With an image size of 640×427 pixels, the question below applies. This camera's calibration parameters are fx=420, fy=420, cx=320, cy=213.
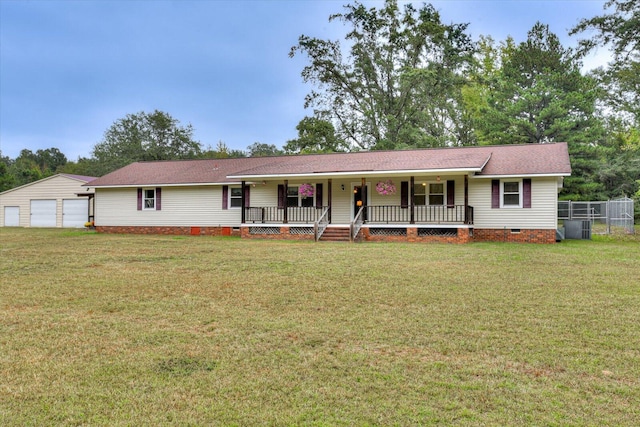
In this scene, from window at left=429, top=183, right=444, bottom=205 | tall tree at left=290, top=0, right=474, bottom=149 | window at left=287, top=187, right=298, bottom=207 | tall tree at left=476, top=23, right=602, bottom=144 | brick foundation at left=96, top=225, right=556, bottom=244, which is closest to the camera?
brick foundation at left=96, top=225, right=556, bottom=244

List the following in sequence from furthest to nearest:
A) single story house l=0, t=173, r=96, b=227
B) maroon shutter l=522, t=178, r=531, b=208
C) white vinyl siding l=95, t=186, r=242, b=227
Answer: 1. single story house l=0, t=173, r=96, b=227
2. white vinyl siding l=95, t=186, r=242, b=227
3. maroon shutter l=522, t=178, r=531, b=208

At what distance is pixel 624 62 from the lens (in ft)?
59.9

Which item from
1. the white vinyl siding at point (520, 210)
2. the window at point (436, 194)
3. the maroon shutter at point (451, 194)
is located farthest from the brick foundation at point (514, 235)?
the window at point (436, 194)

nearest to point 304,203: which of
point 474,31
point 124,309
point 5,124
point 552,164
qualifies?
point 552,164

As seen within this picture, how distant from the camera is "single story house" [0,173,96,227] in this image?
25391 millimetres

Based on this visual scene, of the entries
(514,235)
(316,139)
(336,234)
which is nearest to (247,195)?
(336,234)

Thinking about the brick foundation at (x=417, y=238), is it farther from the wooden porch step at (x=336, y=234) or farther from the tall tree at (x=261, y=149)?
the tall tree at (x=261, y=149)

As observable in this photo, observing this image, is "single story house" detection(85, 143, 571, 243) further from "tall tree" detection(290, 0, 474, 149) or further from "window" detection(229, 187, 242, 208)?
"tall tree" detection(290, 0, 474, 149)

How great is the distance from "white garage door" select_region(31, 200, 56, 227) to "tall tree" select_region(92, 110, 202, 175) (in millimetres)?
16140

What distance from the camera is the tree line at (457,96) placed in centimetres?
2517

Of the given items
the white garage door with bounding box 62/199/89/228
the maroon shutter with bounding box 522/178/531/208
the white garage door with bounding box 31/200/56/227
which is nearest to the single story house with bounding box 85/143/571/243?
the maroon shutter with bounding box 522/178/531/208

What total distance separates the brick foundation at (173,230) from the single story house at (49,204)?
4.63 m

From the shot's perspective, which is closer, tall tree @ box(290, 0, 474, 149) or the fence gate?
the fence gate

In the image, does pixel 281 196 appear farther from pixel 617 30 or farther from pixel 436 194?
pixel 617 30
